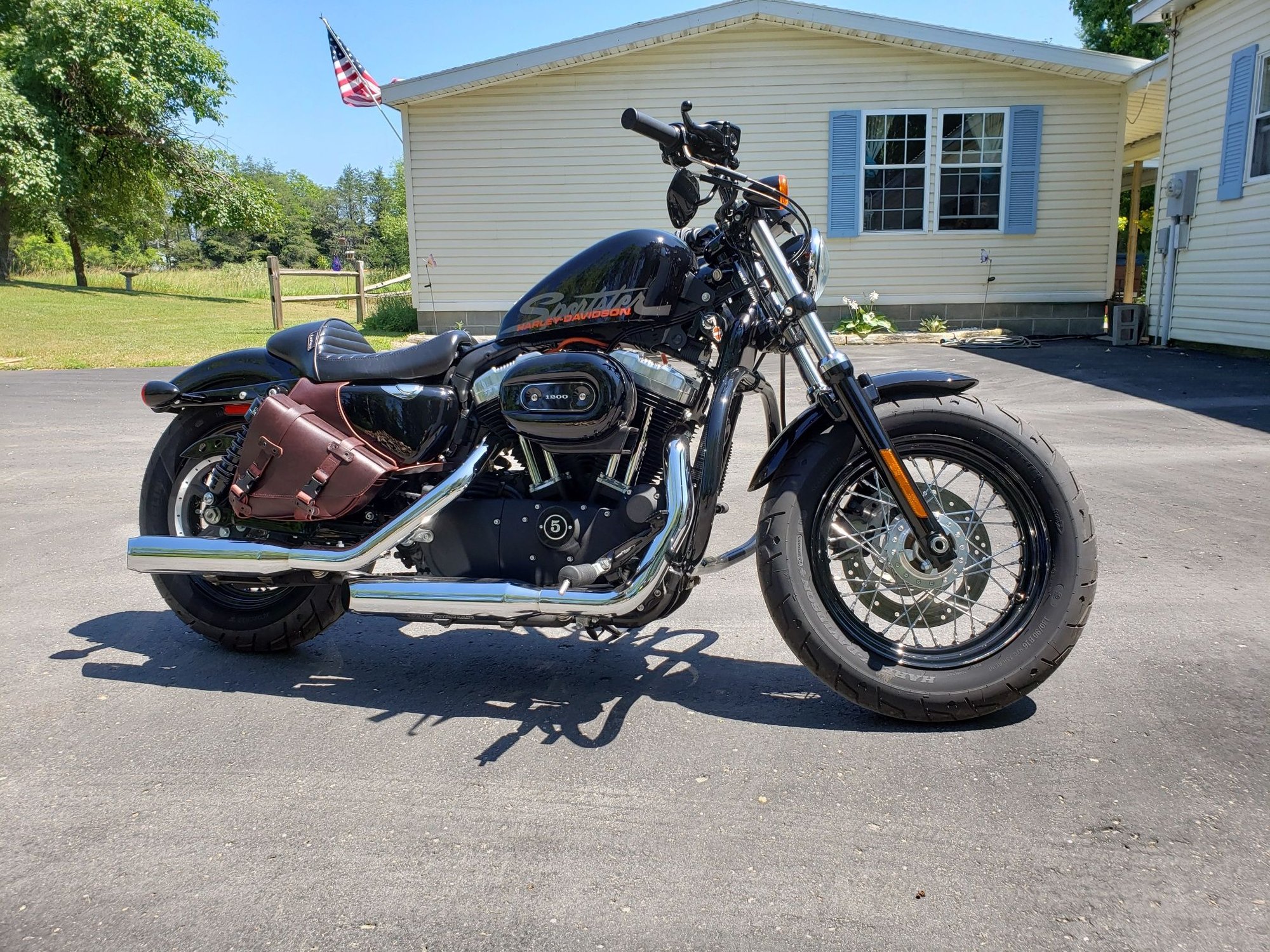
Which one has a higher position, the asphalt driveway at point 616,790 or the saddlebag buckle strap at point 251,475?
the saddlebag buckle strap at point 251,475

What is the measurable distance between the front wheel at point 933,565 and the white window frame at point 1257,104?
1190 cm

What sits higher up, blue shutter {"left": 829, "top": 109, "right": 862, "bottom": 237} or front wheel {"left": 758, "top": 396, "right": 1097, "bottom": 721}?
blue shutter {"left": 829, "top": 109, "right": 862, "bottom": 237}

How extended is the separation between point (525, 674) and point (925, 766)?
4.73ft

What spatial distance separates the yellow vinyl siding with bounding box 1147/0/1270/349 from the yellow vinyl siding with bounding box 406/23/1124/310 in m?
1.68

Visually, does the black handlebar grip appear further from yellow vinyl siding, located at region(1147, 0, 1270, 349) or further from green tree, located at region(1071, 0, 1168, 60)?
green tree, located at region(1071, 0, 1168, 60)

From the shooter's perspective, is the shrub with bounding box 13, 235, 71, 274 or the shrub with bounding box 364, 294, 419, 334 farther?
the shrub with bounding box 13, 235, 71, 274

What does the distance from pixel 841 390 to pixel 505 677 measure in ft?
5.20

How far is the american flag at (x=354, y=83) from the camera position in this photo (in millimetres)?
17125

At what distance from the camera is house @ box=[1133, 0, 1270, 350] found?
1216 centimetres

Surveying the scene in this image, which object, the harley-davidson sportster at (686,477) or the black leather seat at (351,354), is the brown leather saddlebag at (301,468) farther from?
the black leather seat at (351,354)

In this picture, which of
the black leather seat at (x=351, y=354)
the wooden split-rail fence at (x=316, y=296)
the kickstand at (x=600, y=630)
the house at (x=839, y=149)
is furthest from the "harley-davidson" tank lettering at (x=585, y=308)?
the wooden split-rail fence at (x=316, y=296)

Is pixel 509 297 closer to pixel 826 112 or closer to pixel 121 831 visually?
pixel 826 112

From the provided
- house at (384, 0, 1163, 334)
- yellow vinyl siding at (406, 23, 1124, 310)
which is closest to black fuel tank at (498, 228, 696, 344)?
yellow vinyl siding at (406, 23, 1124, 310)

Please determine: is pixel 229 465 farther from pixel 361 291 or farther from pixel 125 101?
pixel 125 101
